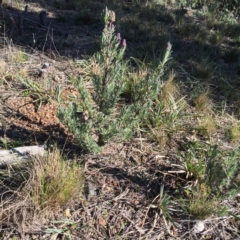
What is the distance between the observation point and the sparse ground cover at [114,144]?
2.41m

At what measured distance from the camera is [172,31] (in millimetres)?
6582

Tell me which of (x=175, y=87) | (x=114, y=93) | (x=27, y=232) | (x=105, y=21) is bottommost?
(x=27, y=232)

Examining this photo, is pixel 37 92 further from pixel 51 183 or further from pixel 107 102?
pixel 51 183

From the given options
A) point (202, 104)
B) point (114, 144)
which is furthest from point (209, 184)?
point (202, 104)

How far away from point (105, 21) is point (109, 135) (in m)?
0.96

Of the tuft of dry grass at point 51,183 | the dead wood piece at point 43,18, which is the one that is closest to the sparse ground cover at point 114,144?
the tuft of dry grass at point 51,183

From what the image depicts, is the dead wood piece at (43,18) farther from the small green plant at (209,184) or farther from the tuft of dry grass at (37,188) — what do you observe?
the small green plant at (209,184)

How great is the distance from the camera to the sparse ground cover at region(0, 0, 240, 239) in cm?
241

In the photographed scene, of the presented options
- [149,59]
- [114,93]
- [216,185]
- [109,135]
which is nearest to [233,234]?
[216,185]

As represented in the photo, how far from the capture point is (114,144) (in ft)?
10.5

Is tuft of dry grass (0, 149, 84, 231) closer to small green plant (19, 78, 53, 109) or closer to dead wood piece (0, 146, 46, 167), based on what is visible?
dead wood piece (0, 146, 46, 167)

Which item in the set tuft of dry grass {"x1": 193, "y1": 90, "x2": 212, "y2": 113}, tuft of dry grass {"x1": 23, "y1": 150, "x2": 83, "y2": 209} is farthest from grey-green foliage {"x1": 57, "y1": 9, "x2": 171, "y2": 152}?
tuft of dry grass {"x1": 193, "y1": 90, "x2": 212, "y2": 113}

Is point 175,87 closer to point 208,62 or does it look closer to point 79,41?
point 208,62

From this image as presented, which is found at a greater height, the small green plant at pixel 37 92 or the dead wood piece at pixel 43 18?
the dead wood piece at pixel 43 18
